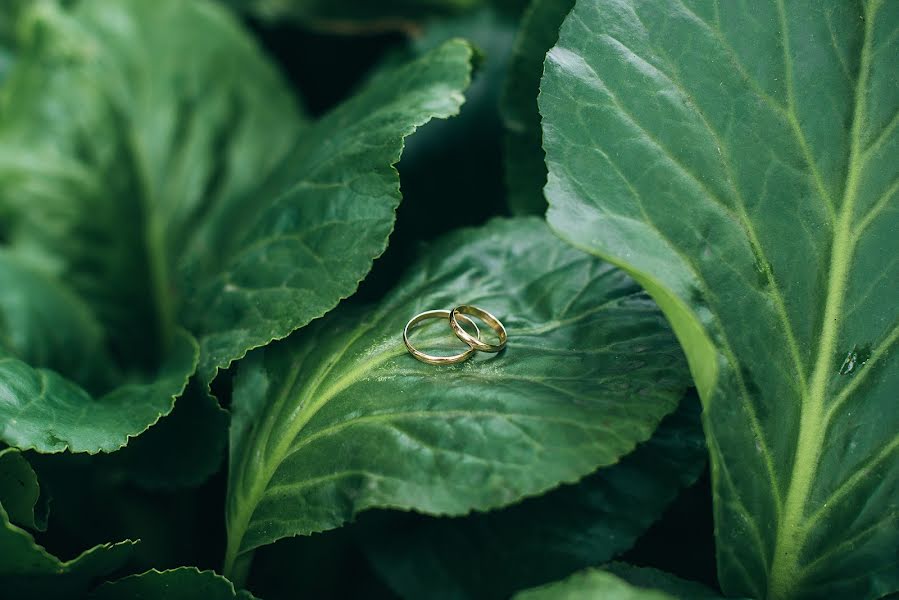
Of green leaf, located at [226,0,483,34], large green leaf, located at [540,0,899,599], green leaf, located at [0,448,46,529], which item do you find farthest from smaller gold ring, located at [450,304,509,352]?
green leaf, located at [226,0,483,34]

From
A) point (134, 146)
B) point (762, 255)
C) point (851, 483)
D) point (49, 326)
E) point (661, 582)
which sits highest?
point (762, 255)

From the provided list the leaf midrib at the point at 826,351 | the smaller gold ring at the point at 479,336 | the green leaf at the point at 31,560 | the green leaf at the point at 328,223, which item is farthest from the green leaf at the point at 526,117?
the green leaf at the point at 31,560

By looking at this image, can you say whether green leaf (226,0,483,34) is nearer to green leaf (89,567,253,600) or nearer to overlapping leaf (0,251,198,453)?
overlapping leaf (0,251,198,453)

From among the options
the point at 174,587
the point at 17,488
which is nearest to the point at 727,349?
the point at 174,587

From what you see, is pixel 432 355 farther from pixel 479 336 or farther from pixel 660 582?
pixel 660 582

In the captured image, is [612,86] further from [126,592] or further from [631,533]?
[126,592]

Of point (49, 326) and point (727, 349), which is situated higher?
point (727, 349)

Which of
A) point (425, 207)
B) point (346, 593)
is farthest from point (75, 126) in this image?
point (346, 593)
